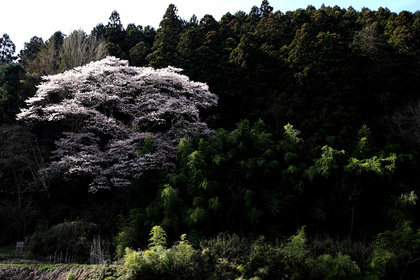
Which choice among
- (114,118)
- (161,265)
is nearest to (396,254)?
(161,265)

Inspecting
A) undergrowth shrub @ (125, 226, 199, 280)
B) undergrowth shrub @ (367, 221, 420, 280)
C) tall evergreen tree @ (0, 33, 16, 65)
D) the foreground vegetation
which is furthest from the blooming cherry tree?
tall evergreen tree @ (0, 33, 16, 65)

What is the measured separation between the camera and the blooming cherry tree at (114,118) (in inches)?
441

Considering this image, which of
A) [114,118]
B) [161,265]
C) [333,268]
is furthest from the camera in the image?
[114,118]

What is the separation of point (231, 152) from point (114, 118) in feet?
19.4

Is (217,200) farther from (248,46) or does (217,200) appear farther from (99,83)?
(248,46)

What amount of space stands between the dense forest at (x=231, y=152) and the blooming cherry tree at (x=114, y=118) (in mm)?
88

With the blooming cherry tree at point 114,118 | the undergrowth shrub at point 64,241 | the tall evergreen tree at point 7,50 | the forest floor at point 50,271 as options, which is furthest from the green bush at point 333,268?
the tall evergreen tree at point 7,50

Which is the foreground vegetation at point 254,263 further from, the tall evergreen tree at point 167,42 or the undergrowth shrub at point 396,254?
the tall evergreen tree at point 167,42

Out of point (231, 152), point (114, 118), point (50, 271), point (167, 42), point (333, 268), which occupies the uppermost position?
point (167, 42)

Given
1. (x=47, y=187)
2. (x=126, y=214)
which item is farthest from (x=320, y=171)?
(x=47, y=187)

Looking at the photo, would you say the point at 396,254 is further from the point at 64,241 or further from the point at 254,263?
the point at 64,241

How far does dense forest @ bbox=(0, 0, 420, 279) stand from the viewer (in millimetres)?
Result: 7961

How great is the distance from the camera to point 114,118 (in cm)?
1251

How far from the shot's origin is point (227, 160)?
9688 mm
